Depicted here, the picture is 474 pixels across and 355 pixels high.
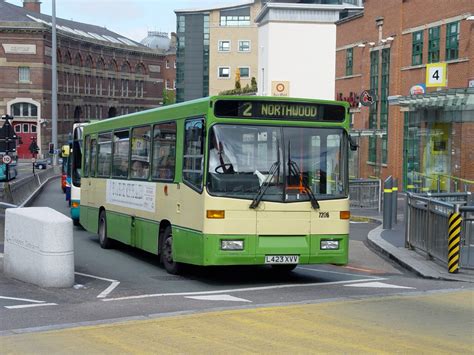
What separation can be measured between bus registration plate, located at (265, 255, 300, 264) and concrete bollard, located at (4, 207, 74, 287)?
3.03 m

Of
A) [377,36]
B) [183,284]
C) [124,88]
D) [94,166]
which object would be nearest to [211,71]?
[124,88]

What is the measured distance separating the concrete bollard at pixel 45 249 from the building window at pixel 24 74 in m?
87.3

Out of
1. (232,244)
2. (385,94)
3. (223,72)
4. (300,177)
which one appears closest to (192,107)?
(300,177)

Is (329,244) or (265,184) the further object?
(329,244)

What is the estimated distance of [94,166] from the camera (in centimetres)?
2141

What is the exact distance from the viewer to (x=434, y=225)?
1669 centimetres

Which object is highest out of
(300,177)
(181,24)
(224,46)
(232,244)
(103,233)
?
(181,24)

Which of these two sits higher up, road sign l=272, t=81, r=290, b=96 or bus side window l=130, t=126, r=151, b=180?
road sign l=272, t=81, r=290, b=96

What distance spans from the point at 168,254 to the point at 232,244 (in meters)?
2.29

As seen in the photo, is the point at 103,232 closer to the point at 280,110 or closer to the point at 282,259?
the point at 282,259

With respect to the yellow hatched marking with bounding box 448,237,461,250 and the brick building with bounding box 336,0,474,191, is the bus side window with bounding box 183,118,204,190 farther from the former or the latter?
the brick building with bounding box 336,0,474,191

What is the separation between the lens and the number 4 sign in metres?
38.0

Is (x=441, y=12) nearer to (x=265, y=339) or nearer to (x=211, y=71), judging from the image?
(x=265, y=339)

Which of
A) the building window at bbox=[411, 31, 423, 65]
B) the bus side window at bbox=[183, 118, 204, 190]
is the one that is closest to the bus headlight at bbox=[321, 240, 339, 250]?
the bus side window at bbox=[183, 118, 204, 190]
